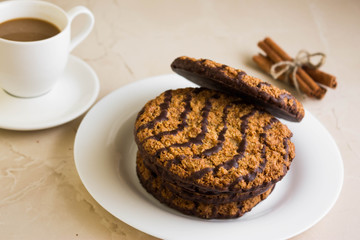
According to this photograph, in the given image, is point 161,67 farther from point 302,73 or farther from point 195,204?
point 195,204

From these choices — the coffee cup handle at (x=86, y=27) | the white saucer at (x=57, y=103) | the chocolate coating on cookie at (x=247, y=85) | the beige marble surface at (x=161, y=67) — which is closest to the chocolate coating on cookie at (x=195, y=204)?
the beige marble surface at (x=161, y=67)

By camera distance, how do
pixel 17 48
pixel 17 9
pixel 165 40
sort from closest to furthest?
pixel 17 48 < pixel 17 9 < pixel 165 40

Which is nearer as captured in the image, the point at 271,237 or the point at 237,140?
the point at 271,237

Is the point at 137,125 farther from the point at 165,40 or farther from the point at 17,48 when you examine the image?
the point at 165,40

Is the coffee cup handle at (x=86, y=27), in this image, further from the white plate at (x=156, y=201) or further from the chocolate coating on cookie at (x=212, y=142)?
the chocolate coating on cookie at (x=212, y=142)

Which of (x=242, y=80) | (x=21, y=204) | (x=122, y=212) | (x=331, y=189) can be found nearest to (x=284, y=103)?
(x=242, y=80)

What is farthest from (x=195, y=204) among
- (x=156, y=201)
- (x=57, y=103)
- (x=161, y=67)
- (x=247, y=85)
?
(x=161, y=67)
